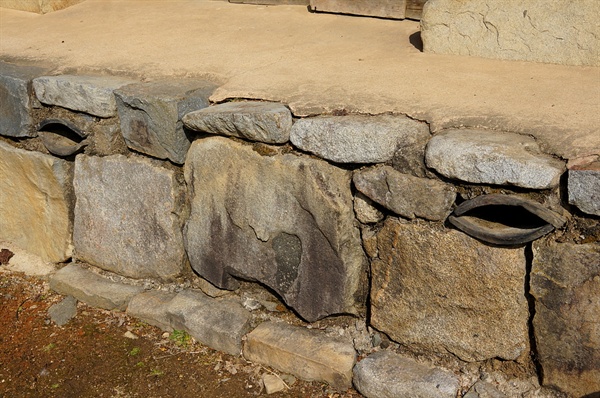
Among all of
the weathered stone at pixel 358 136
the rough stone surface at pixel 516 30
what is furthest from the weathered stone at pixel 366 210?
the rough stone surface at pixel 516 30

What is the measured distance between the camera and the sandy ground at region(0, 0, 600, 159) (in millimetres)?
2902

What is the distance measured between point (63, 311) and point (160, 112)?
112cm

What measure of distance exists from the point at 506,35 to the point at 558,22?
0.23 metres

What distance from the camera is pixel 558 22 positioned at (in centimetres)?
328

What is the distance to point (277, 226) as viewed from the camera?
317 cm

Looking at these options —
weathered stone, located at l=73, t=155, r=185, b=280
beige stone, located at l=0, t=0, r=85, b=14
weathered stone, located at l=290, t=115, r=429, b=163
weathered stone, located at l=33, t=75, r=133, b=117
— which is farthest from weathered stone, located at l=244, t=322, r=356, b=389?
beige stone, located at l=0, t=0, r=85, b=14

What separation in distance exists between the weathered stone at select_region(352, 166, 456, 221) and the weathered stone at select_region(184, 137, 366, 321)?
0.13 m

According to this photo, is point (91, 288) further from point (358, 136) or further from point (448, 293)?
point (448, 293)

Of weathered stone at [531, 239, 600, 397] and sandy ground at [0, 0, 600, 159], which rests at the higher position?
sandy ground at [0, 0, 600, 159]

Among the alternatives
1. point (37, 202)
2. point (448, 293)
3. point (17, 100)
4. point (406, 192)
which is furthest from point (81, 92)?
point (448, 293)

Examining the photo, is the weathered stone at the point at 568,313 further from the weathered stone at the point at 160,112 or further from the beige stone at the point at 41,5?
the beige stone at the point at 41,5

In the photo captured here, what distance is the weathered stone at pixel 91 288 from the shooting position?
12.1 feet

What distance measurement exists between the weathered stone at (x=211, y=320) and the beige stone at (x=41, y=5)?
250cm

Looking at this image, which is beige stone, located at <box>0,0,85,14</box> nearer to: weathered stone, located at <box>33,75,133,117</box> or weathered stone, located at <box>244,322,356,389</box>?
weathered stone, located at <box>33,75,133,117</box>
